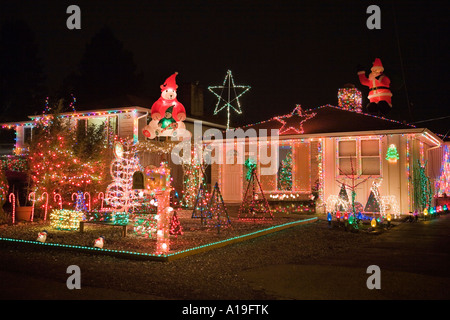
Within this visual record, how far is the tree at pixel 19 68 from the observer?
142ft

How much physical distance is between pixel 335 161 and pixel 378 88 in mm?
3386

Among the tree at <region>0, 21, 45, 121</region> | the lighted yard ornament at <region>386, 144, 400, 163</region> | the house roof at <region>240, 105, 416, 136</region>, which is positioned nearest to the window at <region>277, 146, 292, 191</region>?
the house roof at <region>240, 105, 416, 136</region>

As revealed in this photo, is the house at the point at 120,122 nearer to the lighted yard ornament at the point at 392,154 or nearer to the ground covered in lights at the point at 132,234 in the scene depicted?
the ground covered in lights at the point at 132,234

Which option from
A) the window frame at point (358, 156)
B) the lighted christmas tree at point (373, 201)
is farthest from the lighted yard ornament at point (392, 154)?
the lighted christmas tree at point (373, 201)

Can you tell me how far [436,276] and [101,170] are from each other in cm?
1275

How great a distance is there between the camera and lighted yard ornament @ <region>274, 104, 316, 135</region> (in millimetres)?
18672

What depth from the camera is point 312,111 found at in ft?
66.8

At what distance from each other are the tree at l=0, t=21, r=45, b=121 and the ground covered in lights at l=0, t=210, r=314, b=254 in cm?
3294

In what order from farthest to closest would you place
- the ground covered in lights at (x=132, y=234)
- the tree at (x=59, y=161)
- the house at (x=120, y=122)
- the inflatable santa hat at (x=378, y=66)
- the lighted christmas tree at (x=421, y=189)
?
the house at (x=120, y=122) < the inflatable santa hat at (x=378, y=66) < the lighted christmas tree at (x=421, y=189) < the tree at (x=59, y=161) < the ground covered in lights at (x=132, y=234)

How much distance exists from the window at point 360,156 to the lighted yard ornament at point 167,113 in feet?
20.3

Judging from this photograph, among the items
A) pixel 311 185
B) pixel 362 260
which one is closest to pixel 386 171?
pixel 311 185

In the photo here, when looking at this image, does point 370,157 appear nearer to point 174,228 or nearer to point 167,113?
point 167,113

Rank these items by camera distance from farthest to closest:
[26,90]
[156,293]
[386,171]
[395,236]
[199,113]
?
[26,90], [199,113], [386,171], [395,236], [156,293]

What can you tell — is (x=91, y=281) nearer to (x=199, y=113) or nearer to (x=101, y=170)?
(x=101, y=170)
